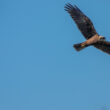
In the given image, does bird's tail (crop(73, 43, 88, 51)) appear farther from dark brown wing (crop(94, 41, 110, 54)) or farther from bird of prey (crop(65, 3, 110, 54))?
dark brown wing (crop(94, 41, 110, 54))

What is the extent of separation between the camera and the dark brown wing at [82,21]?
64.5 ft

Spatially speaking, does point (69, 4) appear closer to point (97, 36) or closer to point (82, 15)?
point (82, 15)

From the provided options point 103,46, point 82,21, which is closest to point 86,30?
point 82,21

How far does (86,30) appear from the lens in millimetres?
19766

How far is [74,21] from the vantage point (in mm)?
20031

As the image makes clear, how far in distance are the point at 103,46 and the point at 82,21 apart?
2195 mm

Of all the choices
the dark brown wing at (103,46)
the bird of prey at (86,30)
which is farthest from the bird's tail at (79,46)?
the dark brown wing at (103,46)

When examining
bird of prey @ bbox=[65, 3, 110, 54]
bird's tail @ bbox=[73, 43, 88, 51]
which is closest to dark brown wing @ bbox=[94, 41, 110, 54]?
bird of prey @ bbox=[65, 3, 110, 54]

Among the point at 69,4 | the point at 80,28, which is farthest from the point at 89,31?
the point at 69,4

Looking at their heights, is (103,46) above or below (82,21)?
below

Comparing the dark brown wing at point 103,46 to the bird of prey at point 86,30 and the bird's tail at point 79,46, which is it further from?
the bird's tail at point 79,46

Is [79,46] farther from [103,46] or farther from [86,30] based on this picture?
[103,46]

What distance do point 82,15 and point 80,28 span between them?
90 cm

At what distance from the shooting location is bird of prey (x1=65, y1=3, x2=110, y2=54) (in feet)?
63.2
